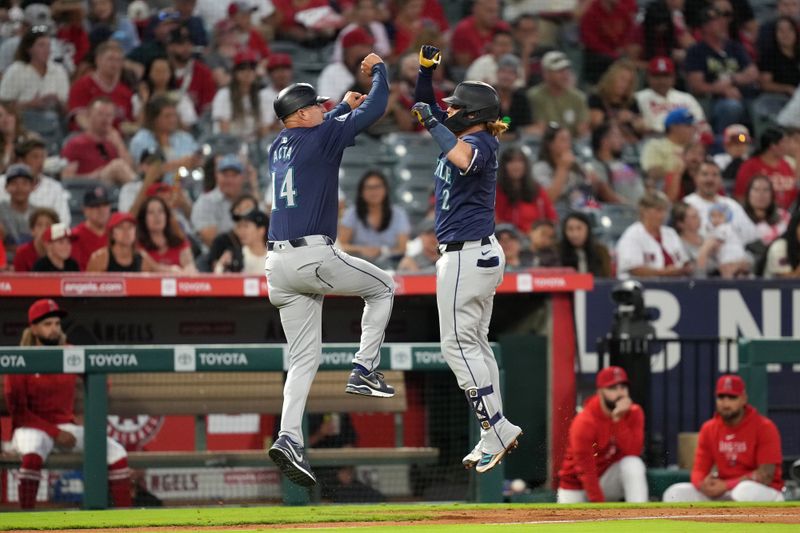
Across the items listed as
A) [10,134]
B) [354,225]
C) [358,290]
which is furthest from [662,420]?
[10,134]

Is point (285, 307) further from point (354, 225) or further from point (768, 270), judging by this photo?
point (768, 270)

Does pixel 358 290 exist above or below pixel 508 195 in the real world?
below

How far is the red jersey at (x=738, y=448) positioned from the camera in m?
9.02

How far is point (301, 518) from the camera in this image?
7277 millimetres

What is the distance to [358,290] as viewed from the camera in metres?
6.99

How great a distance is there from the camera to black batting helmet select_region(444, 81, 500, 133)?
6.91 meters

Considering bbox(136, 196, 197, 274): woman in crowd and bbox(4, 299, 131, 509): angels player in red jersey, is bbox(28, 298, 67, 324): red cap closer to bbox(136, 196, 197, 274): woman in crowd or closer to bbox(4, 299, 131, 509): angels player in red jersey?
bbox(4, 299, 131, 509): angels player in red jersey

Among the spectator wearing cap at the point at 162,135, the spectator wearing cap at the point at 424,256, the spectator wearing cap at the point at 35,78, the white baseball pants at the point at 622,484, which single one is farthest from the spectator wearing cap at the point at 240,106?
the white baseball pants at the point at 622,484

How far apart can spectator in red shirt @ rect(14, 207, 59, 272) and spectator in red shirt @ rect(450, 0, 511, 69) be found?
501 cm

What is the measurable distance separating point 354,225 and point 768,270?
3338 mm

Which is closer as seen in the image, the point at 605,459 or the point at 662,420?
the point at 605,459

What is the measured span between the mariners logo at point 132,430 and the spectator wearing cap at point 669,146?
551 centimetres

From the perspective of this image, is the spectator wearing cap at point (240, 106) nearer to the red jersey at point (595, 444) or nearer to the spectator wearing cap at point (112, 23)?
the spectator wearing cap at point (112, 23)

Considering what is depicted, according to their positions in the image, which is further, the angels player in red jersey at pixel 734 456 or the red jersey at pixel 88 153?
the red jersey at pixel 88 153
